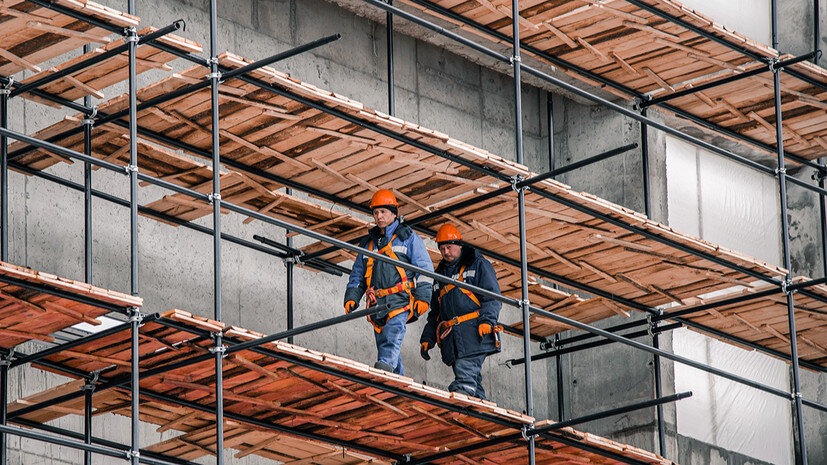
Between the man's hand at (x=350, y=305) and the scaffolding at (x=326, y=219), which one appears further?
the man's hand at (x=350, y=305)

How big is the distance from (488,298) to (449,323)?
0.49 metres

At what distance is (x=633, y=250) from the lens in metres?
17.5

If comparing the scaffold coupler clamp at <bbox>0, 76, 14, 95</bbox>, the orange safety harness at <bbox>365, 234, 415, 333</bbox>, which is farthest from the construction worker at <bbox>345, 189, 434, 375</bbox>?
the scaffold coupler clamp at <bbox>0, 76, 14, 95</bbox>

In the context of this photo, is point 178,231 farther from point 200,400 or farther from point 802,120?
point 802,120

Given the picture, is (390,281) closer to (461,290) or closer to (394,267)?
(394,267)

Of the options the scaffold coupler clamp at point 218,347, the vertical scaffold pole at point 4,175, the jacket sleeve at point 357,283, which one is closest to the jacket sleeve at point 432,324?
the jacket sleeve at point 357,283

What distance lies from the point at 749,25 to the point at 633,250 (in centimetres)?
717

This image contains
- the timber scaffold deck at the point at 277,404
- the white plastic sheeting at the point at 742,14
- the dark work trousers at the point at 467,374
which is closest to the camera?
the timber scaffold deck at the point at 277,404

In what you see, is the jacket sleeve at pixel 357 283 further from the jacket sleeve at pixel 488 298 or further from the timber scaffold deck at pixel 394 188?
the jacket sleeve at pixel 488 298

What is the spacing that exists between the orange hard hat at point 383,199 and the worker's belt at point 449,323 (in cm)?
136

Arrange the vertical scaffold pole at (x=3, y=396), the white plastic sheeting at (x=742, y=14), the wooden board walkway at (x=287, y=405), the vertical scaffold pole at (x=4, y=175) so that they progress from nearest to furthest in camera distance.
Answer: the wooden board walkway at (x=287, y=405) → the vertical scaffold pole at (x=3, y=396) → the vertical scaffold pole at (x=4, y=175) → the white plastic sheeting at (x=742, y=14)

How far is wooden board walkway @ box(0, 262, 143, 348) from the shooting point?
12.1 m

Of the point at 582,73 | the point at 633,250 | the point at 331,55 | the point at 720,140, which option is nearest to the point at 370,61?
the point at 331,55

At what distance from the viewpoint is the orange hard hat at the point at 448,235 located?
52.3 ft
